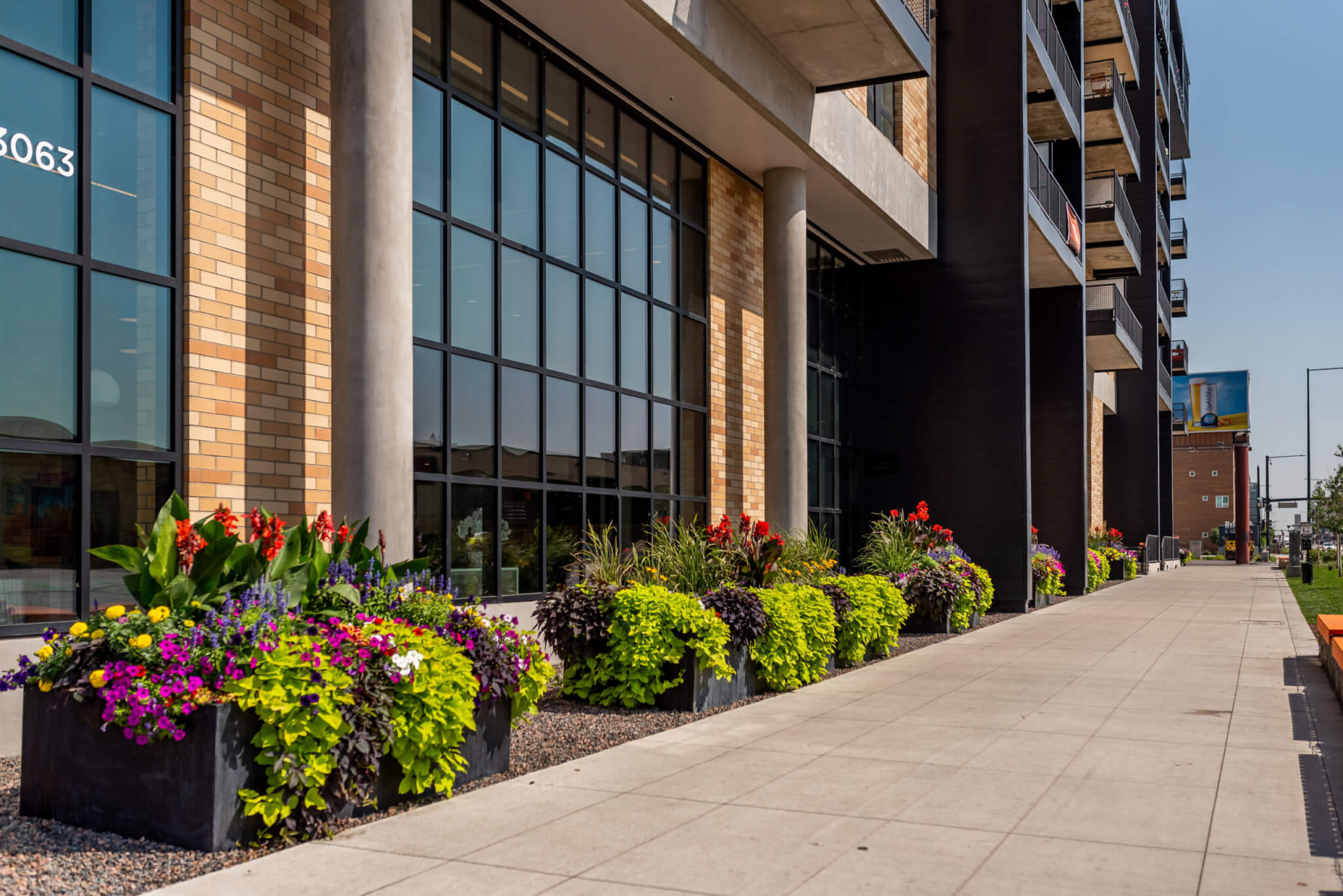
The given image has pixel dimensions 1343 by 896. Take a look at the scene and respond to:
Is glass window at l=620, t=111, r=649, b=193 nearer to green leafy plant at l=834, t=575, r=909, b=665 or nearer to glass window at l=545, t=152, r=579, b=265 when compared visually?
glass window at l=545, t=152, r=579, b=265

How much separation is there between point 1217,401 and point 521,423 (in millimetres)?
83130

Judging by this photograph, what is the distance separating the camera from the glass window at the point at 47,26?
25.4 feet

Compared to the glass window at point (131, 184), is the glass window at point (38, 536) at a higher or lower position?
lower

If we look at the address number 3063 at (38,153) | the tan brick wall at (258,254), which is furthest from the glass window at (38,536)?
the address number 3063 at (38,153)

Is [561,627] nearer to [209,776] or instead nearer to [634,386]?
[209,776]

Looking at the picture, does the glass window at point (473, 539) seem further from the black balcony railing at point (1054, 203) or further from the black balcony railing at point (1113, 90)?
the black balcony railing at point (1113, 90)

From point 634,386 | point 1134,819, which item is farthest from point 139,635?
point 634,386

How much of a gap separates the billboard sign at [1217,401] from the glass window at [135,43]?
8400 centimetres

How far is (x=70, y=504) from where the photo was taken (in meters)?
7.92

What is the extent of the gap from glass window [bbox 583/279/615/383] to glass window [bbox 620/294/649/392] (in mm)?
206

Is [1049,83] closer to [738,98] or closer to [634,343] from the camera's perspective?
[738,98]

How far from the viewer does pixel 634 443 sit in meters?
15.2

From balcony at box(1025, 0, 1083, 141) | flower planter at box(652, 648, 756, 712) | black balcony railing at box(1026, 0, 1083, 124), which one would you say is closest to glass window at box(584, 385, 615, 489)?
flower planter at box(652, 648, 756, 712)

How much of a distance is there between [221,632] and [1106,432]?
45365 millimetres
